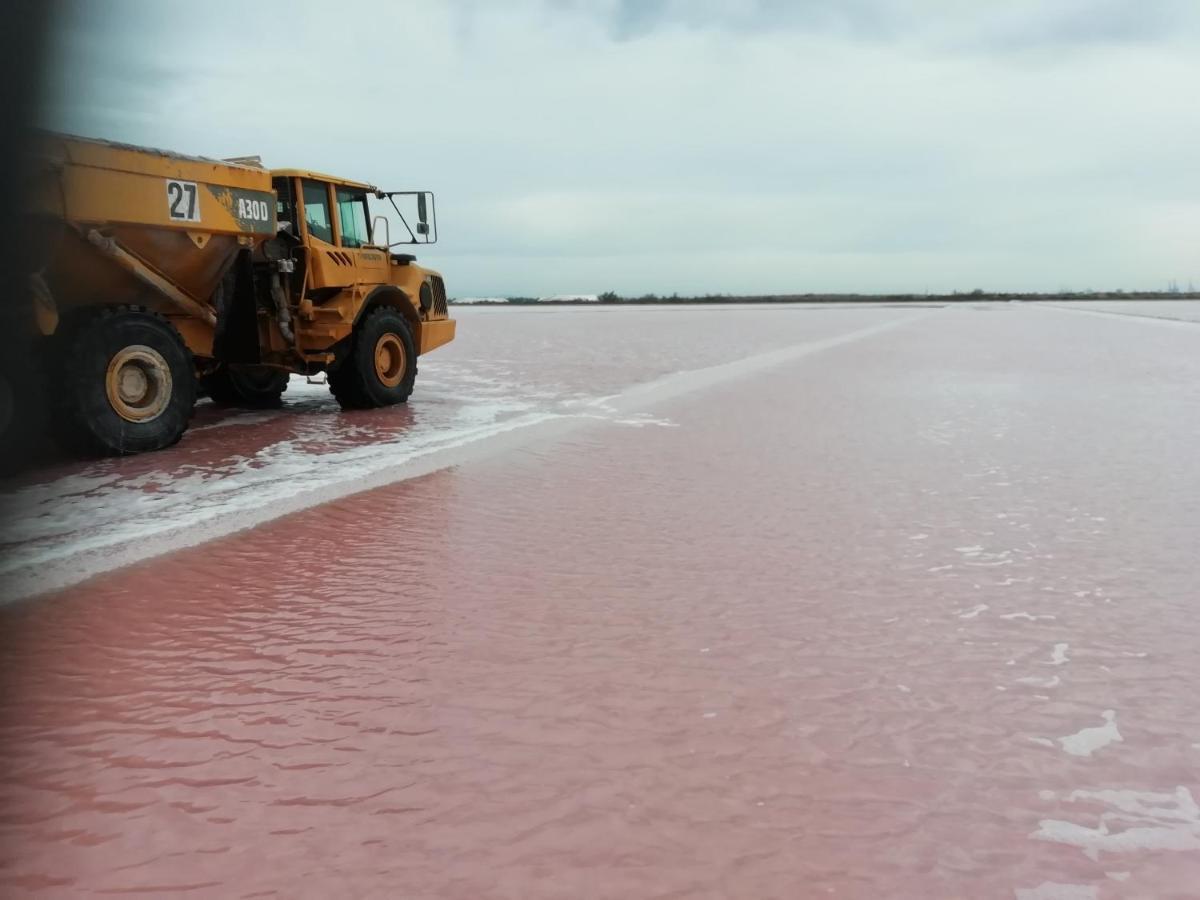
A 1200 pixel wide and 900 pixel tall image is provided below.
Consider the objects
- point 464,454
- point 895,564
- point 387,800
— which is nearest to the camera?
point 387,800

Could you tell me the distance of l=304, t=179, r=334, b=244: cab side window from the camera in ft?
35.6

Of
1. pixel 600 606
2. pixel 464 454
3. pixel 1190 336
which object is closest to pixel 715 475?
pixel 464 454

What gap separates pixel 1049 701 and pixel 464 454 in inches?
230

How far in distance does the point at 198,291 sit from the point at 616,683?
7870mm

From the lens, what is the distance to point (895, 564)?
4.53 meters

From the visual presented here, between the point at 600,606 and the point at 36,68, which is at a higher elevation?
the point at 36,68

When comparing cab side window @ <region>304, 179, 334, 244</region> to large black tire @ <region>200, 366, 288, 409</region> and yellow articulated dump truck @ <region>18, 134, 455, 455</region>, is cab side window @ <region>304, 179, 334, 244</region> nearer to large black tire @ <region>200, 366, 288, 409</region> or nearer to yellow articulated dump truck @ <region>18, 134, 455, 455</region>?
yellow articulated dump truck @ <region>18, 134, 455, 455</region>

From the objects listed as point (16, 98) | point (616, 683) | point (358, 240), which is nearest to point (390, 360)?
point (358, 240)

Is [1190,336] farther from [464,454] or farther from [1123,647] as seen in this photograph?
[1123,647]

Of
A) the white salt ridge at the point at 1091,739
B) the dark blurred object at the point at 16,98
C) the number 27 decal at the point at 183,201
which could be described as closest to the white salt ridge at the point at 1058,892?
the white salt ridge at the point at 1091,739

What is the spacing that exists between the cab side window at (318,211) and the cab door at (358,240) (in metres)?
0.12

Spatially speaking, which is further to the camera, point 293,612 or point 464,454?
point 464,454

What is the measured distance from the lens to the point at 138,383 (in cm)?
832

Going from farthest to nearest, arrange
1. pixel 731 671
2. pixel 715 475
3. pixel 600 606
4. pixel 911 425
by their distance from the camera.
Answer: pixel 911 425 < pixel 715 475 < pixel 600 606 < pixel 731 671
